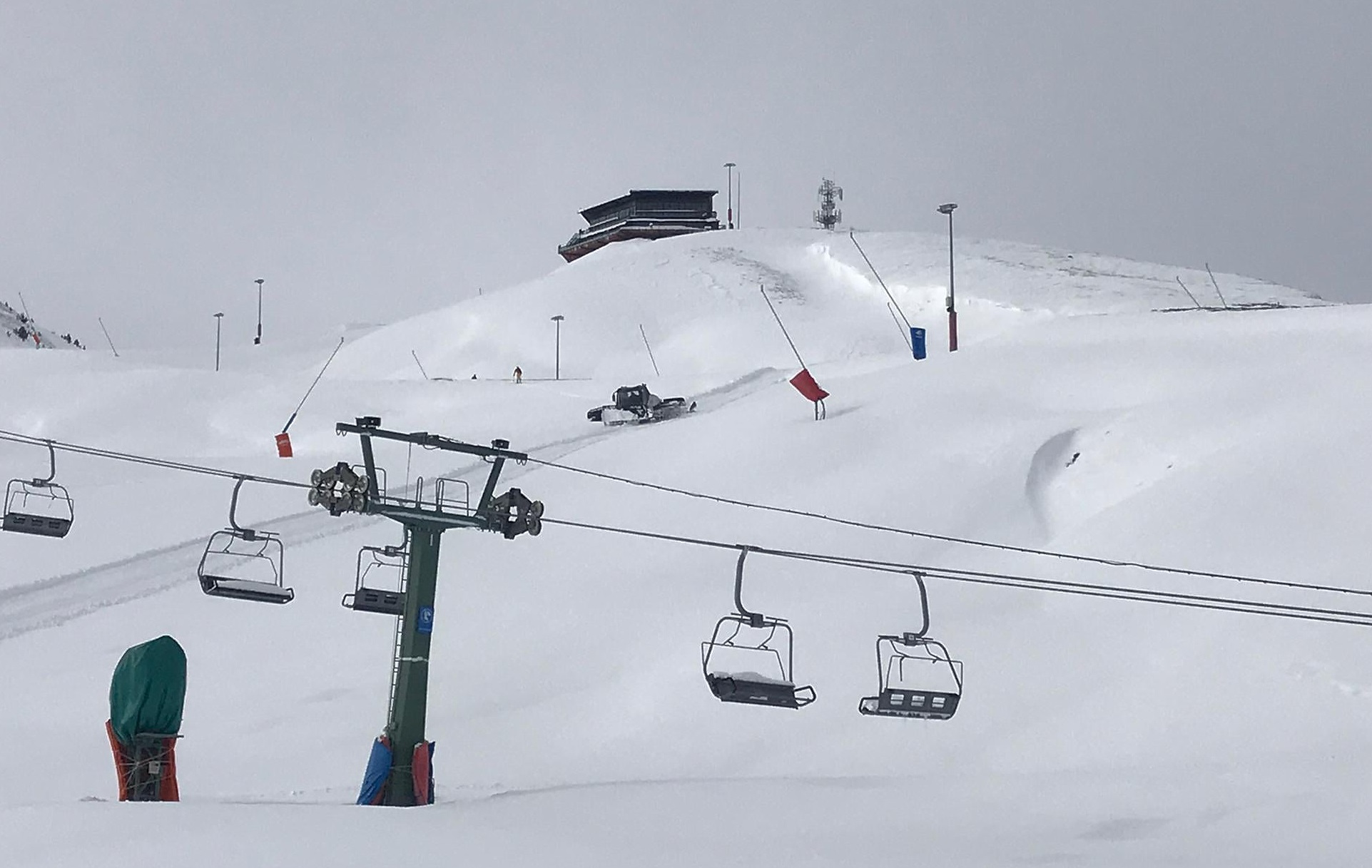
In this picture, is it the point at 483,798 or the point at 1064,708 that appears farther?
the point at 1064,708

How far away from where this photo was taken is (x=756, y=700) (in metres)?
10.2

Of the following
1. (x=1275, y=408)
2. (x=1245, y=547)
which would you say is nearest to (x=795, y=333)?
(x=1275, y=408)

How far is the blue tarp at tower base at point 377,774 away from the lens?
41.2 feet

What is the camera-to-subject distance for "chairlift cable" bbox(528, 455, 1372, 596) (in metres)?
14.6

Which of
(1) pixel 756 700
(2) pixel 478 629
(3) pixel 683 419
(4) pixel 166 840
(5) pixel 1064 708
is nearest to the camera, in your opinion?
(4) pixel 166 840

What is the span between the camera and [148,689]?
12039mm

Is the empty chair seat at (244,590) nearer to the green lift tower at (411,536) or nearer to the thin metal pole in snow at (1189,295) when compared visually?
the green lift tower at (411,536)

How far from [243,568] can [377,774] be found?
12.1 metres

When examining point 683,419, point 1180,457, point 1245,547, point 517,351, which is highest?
point 517,351

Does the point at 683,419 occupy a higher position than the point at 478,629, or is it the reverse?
the point at 683,419

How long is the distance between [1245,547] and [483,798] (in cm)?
1092

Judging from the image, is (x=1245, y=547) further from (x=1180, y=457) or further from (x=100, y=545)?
(x=100, y=545)

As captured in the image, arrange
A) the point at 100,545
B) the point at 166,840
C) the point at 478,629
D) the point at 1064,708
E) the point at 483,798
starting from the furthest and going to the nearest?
the point at 100,545
the point at 478,629
the point at 1064,708
the point at 483,798
the point at 166,840

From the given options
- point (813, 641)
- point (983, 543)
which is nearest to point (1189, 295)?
point (813, 641)
